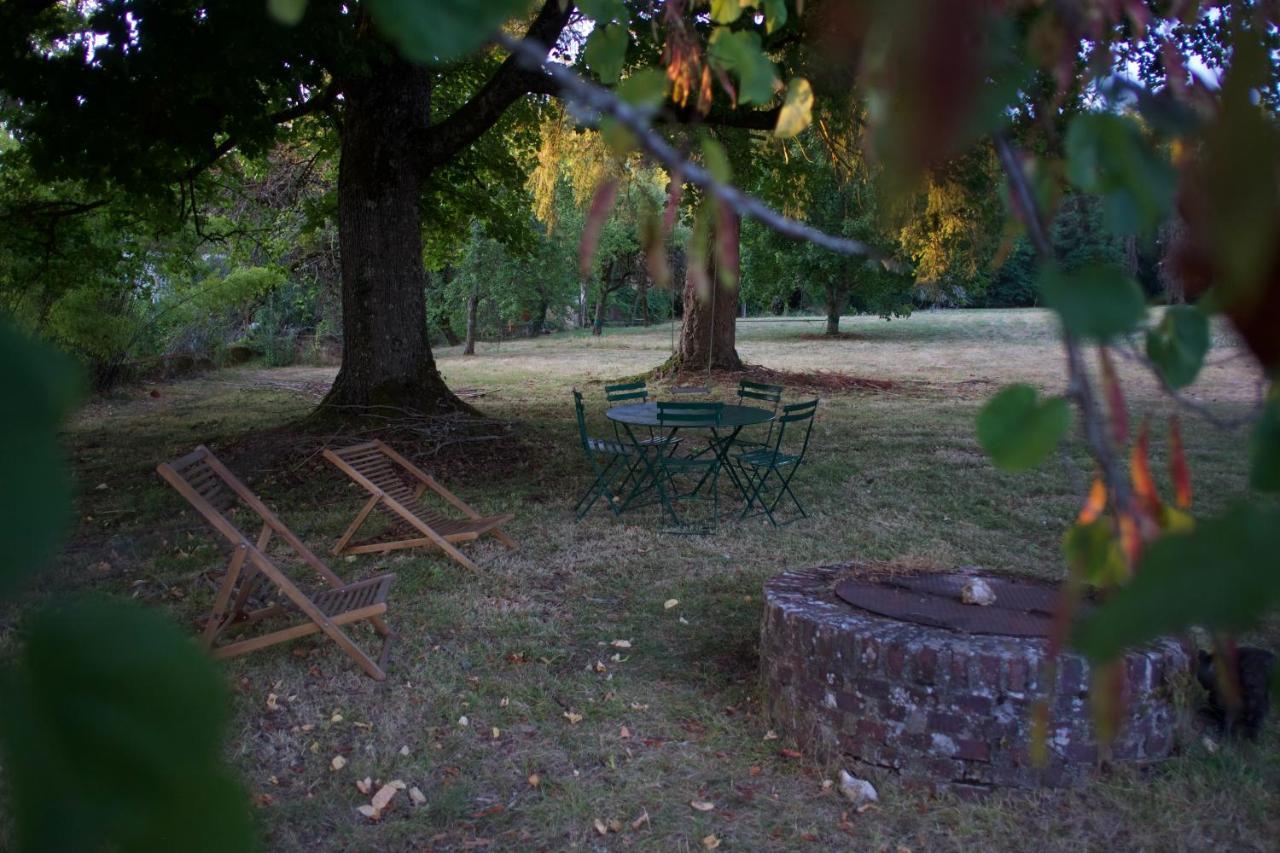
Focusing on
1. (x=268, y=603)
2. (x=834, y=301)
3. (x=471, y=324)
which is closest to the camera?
(x=268, y=603)

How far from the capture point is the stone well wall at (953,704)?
3850 mm

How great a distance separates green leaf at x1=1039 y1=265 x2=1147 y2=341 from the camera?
0.55 meters

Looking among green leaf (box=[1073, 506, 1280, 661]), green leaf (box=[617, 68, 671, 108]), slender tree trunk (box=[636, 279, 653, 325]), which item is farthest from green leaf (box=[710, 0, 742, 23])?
slender tree trunk (box=[636, 279, 653, 325])

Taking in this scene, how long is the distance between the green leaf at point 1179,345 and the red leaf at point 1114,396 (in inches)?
2.1

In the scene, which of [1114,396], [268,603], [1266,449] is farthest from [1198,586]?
[268,603]

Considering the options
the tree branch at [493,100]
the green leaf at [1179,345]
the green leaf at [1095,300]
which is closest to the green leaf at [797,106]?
the green leaf at [1179,345]

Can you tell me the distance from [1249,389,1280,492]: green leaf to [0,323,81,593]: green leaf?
54 centimetres

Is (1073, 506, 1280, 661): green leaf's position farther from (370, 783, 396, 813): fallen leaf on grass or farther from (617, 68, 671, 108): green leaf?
(370, 783, 396, 813): fallen leaf on grass

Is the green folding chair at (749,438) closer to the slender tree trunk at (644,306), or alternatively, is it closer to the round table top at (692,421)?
the round table top at (692,421)

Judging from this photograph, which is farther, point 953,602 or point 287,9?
point 953,602

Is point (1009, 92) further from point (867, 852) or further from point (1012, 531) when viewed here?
point (1012, 531)

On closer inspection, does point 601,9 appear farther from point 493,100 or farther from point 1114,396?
point 493,100

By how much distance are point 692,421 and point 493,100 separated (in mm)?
3834

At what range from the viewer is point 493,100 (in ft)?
31.7
